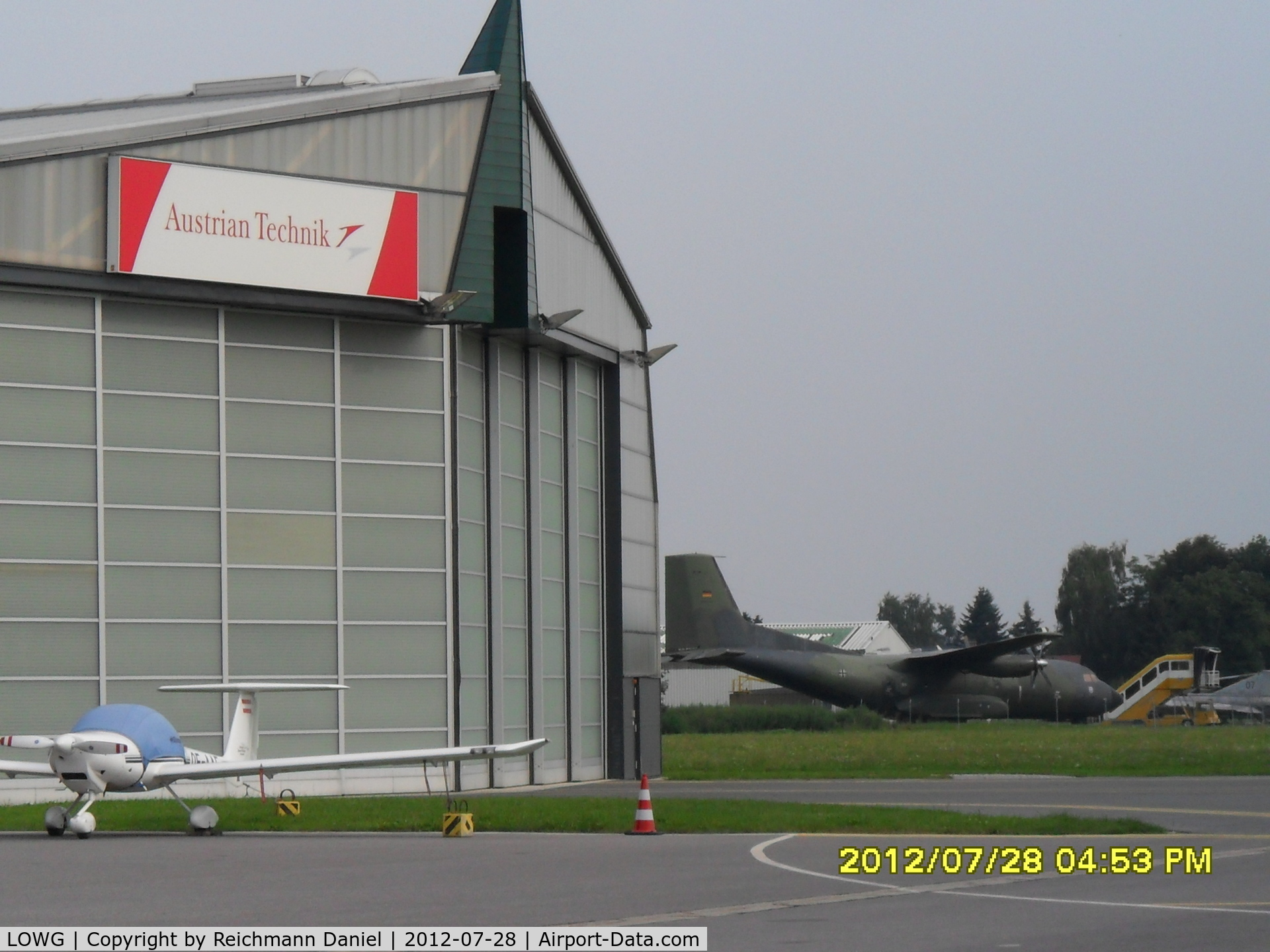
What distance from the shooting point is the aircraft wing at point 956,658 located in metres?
59.1

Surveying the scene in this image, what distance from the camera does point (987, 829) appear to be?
61.3ft

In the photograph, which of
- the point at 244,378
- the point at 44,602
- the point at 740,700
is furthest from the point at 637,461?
the point at 740,700

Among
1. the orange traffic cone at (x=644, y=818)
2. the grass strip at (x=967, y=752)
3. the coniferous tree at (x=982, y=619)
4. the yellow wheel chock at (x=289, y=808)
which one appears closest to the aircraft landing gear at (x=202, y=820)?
the yellow wheel chock at (x=289, y=808)

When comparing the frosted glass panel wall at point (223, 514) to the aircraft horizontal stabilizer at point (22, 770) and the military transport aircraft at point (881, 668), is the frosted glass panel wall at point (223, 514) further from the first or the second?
the military transport aircraft at point (881, 668)

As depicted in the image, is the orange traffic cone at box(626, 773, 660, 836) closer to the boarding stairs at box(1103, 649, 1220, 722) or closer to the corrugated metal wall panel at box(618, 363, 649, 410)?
the corrugated metal wall panel at box(618, 363, 649, 410)

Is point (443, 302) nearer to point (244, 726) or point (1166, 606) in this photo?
point (244, 726)

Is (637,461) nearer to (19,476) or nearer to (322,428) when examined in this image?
(322,428)

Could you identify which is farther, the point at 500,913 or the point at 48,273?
the point at 48,273

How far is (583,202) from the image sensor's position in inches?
1470

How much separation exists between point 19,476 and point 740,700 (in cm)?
6840

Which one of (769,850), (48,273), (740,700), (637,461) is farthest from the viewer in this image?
(740,700)

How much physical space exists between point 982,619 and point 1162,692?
79.9m

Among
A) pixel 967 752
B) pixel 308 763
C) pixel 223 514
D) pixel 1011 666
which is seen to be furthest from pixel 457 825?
pixel 1011 666

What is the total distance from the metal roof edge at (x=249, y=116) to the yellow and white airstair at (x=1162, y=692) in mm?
52570
